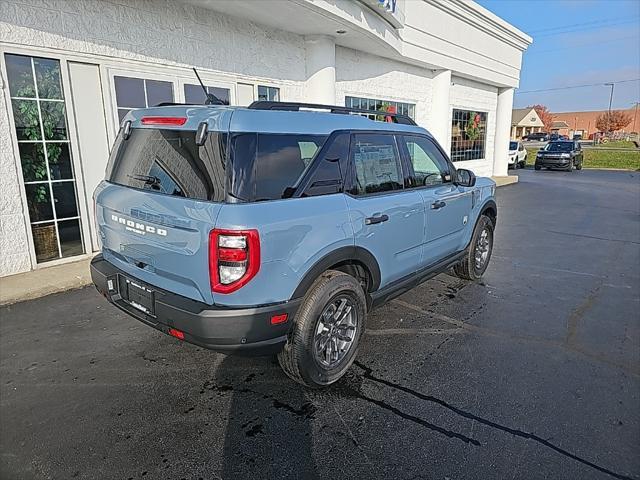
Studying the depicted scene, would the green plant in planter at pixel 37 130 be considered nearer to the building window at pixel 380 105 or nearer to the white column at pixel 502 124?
the building window at pixel 380 105

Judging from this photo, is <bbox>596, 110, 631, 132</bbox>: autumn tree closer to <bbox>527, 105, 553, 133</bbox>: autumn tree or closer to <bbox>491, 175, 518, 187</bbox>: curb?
<bbox>527, 105, 553, 133</bbox>: autumn tree

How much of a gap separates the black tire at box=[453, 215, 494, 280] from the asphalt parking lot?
0.53 metres

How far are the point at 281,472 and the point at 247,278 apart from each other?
1103mm

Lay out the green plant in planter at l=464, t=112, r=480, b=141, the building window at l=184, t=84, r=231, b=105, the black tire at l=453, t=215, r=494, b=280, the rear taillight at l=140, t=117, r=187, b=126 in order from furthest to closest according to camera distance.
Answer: the green plant in planter at l=464, t=112, r=480, b=141
the building window at l=184, t=84, r=231, b=105
the black tire at l=453, t=215, r=494, b=280
the rear taillight at l=140, t=117, r=187, b=126

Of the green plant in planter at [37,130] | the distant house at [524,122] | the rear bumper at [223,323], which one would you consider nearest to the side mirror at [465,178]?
the rear bumper at [223,323]

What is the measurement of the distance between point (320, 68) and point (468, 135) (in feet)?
30.8

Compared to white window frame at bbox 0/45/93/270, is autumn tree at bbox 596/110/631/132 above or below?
above

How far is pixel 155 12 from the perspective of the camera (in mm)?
6469

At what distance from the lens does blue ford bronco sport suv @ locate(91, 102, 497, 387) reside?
2.58 meters

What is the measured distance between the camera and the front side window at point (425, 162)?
13.5 feet

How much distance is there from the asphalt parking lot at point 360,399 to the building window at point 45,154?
1.46 m

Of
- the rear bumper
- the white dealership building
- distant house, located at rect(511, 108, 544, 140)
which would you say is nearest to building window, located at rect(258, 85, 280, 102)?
the white dealership building

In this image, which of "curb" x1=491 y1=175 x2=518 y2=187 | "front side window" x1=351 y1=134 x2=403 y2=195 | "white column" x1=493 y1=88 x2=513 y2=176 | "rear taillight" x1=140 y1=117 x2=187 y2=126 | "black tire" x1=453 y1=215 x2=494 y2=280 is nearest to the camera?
"rear taillight" x1=140 y1=117 x2=187 y2=126

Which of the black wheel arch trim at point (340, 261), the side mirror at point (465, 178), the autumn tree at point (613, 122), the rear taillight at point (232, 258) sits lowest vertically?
the black wheel arch trim at point (340, 261)
